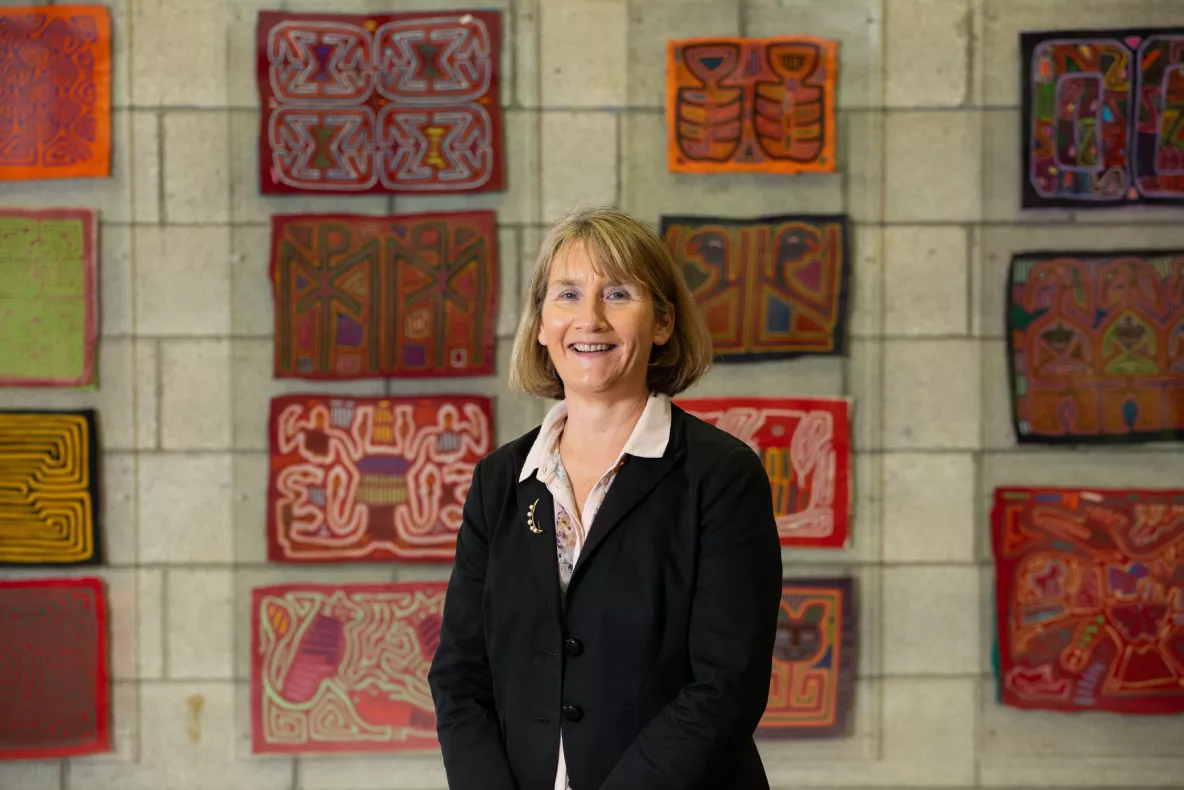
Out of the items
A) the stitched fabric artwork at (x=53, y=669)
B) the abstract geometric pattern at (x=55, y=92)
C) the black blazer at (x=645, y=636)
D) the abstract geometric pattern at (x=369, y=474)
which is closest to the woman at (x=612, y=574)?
the black blazer at (x=645, y=636)

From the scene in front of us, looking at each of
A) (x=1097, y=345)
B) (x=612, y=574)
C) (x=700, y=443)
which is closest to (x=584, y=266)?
(x=700, y=443)

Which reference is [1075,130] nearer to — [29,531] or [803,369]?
[803,369]

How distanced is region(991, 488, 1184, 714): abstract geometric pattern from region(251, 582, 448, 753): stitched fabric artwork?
1519 mm

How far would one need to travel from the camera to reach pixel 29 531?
272cm

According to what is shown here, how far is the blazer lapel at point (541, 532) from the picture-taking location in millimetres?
1370

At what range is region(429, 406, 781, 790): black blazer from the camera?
1310 mm

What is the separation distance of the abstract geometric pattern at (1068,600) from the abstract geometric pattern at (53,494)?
2407mm

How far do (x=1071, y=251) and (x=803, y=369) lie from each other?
78cm

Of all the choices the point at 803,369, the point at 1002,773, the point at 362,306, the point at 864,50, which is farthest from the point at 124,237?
the point at 1002,773

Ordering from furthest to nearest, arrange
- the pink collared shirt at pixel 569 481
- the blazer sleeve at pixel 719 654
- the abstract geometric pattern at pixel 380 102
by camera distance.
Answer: the abstract geometric pattern at pixel 380 102 → the pink collared shirt at pixel 569 481 → the blazer sleeve at pixel 719 654

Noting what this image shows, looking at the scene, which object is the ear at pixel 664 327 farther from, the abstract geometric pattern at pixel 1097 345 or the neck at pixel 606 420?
the abstract geometric pattern at pixel 1097 345

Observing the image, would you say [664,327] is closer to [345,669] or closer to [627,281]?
[627,281]

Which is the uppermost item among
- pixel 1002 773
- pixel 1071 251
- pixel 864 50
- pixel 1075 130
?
pixel 864 50

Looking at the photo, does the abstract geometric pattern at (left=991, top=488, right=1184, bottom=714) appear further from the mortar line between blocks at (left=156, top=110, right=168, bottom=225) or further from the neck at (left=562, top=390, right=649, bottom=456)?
the mortar line between blocks at (left=156, top=110, right=168, bottom=225)
